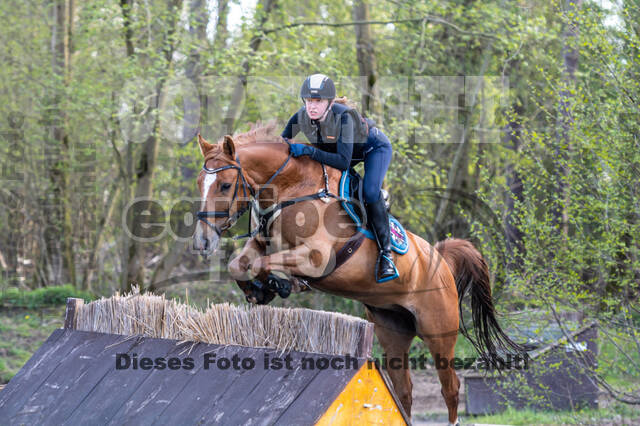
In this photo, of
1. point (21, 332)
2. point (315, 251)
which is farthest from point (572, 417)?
point (21, 332)

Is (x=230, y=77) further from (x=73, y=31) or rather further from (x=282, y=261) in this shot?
(x=282, y=261)

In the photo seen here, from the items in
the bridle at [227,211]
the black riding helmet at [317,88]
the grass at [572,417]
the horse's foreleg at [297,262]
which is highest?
the black riding helmet at [317,88]

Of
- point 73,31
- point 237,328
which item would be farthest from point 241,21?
point 237,328

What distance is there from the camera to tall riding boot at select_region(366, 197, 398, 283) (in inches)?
188

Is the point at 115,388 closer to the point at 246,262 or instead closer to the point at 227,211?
the point at 246,262

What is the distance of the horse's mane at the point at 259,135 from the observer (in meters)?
4.71

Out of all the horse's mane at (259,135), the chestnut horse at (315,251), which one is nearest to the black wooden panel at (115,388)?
the chestnut horse at (315,251)

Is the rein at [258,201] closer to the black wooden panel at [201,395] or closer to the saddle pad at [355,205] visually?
the saddle pad at [355,205]

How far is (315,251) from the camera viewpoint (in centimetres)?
446

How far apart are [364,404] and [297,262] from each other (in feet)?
4.01

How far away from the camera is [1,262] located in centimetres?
1422

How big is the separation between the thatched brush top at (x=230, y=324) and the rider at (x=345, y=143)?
116cm

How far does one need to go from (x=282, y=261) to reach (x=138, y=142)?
29.0 feet

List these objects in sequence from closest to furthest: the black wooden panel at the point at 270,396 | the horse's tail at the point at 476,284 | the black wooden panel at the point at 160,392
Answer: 1. the black wooden panel at the point at 270,396
2. the black wooden panel at the point at 160,392
3. the horse's tail at the point at 476,284
